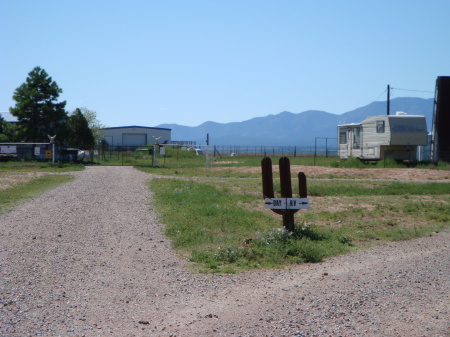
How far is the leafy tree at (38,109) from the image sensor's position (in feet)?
165

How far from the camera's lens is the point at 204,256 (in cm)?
906

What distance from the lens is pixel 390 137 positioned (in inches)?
1454

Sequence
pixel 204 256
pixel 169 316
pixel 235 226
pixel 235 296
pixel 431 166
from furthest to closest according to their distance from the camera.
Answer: pixel 431 166
pixel 235 226
pixel 204 256
pixel 235 296
pixel 169 316

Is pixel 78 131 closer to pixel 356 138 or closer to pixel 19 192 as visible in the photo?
pixel 356 138

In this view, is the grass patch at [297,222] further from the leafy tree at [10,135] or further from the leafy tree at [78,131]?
the leafy tree at [78,131]

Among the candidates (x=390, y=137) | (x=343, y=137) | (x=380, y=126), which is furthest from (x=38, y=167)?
(x=390, y=137)

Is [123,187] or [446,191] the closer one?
[446,191]

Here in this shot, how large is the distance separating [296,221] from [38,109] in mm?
42286

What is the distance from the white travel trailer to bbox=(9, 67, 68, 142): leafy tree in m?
28.2

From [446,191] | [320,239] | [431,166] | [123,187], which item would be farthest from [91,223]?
[431,166]

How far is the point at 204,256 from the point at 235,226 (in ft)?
10.7

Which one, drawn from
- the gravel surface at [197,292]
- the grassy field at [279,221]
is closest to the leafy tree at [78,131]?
the grassy field at [279,221]

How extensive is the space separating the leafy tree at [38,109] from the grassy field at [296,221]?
32.7m

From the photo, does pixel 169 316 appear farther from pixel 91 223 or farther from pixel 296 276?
pixel 91 223
